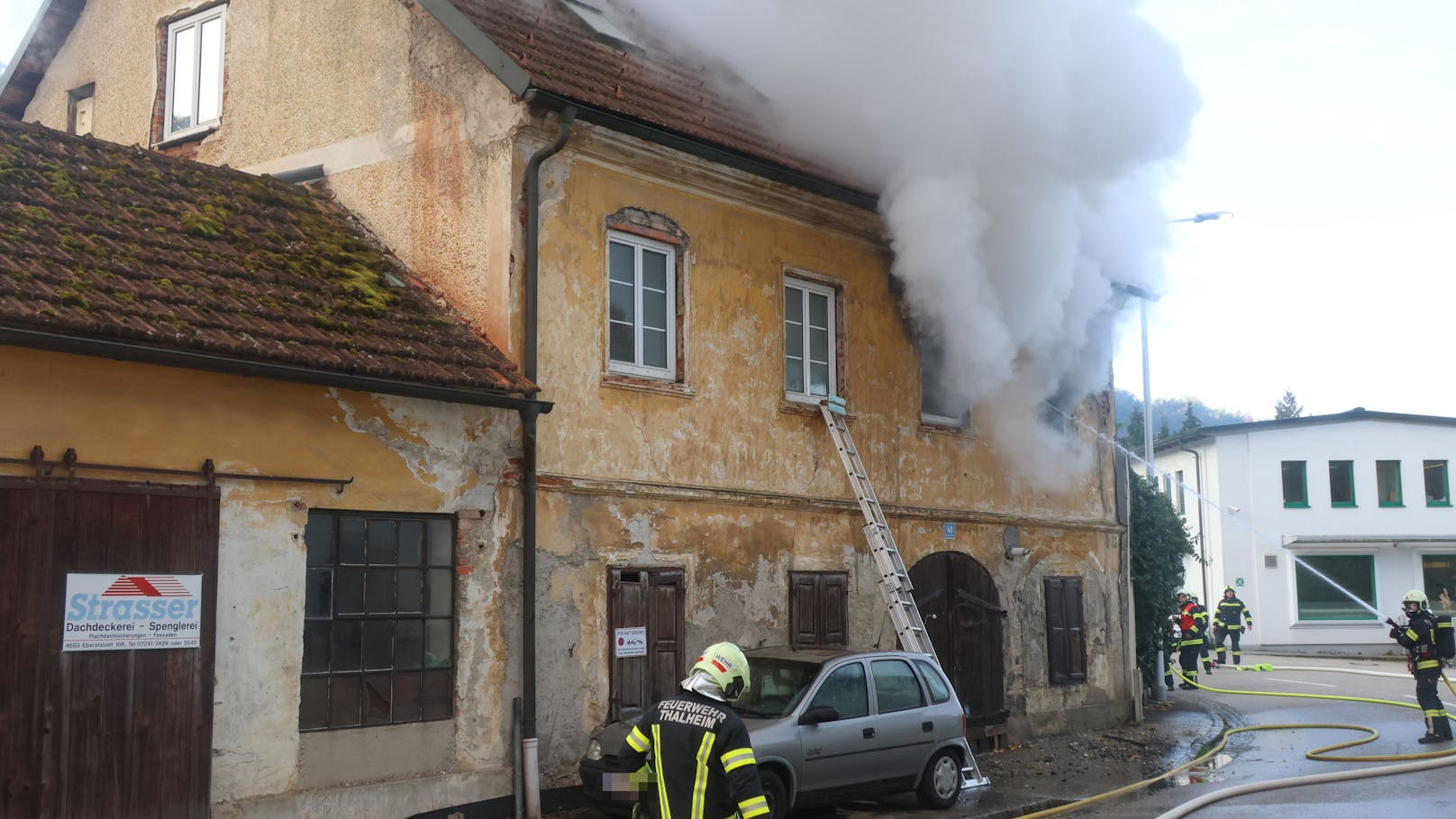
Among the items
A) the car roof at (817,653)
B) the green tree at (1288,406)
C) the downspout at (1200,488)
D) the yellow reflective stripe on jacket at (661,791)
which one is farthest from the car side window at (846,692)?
the green tree at (1288,406)

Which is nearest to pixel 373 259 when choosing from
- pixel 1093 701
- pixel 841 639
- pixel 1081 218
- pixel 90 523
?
pixel 90 523

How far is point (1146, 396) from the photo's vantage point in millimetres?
21750

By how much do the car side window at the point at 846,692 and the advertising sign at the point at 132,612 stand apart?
4694mm

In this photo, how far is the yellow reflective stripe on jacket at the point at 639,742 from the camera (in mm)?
6137

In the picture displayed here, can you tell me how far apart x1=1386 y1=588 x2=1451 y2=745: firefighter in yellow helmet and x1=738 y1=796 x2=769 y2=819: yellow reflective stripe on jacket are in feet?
39.1

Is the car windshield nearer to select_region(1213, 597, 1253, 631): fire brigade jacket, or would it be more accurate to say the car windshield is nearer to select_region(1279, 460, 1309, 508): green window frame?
select_region(1213, 597, 1253, 631): fire brigade jacket

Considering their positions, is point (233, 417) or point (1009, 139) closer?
point (233, 417)

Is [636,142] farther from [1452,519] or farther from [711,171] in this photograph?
[1452,519]

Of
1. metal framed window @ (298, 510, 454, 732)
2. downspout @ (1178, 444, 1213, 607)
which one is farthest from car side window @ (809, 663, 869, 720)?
downspout @ (1178, 444, 1213, 607)

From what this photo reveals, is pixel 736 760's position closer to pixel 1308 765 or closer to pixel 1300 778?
pixel 1300 778

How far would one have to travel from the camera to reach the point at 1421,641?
15.5m

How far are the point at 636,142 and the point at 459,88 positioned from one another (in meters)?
1.63

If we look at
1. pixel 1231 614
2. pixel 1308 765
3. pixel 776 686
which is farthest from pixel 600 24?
pixel 1231 614

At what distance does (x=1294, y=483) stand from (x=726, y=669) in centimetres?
3791
